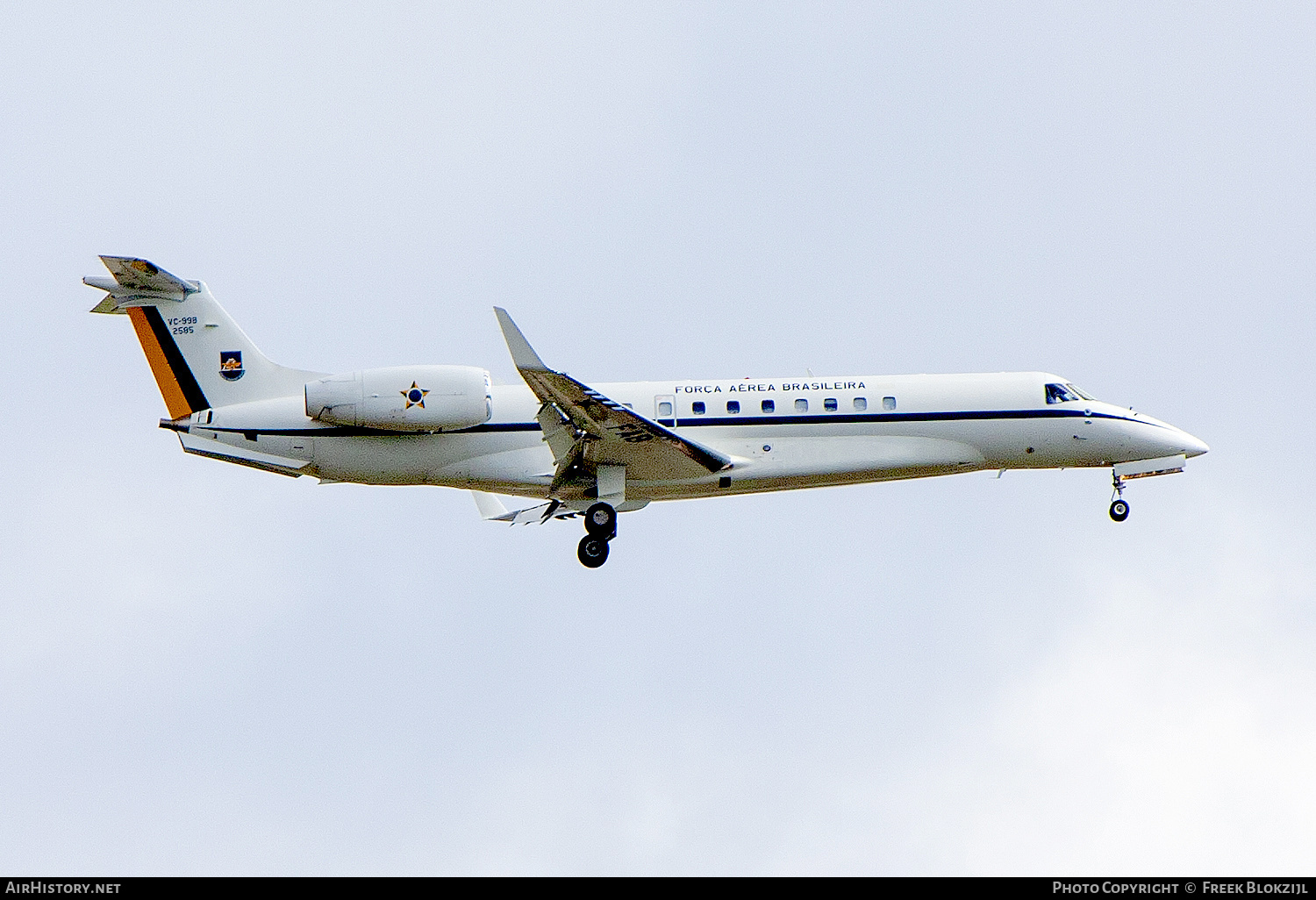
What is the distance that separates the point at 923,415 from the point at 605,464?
590cm

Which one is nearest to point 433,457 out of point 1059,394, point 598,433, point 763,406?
point 598,433

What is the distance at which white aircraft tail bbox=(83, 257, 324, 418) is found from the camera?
2694cm

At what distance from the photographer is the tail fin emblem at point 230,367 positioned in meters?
27.1

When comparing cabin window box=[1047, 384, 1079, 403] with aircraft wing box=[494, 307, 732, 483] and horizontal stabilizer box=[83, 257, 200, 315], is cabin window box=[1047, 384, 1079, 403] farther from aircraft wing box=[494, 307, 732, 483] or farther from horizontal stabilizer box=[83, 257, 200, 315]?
horizontal stabilizer box=[83, 257, 200, 315]

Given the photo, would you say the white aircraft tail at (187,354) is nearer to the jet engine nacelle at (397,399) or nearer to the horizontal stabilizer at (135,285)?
the horizontal stabilizer at (135,285)

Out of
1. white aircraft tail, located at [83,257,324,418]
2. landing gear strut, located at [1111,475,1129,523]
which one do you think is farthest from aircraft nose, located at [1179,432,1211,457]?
white aircraft tail, located at [83,257,324,418]

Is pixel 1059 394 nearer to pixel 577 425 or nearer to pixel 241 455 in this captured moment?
pixel 577 425

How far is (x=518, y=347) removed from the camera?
22.9 metres

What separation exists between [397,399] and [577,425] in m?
3.20

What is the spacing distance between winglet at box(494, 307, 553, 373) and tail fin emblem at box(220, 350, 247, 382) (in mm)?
6828

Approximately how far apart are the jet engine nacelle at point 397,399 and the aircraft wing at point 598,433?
1.55m
